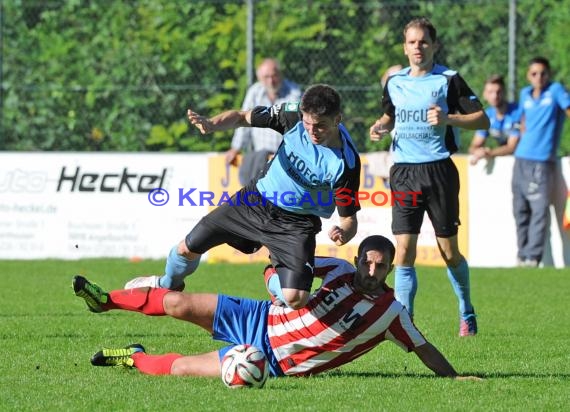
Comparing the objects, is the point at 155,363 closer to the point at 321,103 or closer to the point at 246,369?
the point at 246,369

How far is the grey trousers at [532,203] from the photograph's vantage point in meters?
15.4

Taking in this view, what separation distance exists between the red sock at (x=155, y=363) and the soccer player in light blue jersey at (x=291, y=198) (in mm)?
544

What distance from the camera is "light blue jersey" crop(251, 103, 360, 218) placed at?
820 cm

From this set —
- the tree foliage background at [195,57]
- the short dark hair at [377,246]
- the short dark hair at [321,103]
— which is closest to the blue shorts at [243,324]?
the short dark hair at [377,246]

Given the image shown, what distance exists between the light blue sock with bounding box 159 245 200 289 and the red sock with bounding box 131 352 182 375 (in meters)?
1.02

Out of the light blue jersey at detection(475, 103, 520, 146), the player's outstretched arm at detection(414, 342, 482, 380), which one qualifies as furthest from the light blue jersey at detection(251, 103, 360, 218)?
the light blue jersey at detection(475, 103, 520, 146)

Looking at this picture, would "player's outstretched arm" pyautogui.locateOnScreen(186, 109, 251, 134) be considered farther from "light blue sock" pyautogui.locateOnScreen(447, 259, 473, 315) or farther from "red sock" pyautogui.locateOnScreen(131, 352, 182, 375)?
"light blue sock" pyautogui.locateOnScreen(447, 259, 473, 315)

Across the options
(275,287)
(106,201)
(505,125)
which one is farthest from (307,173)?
(106,201)

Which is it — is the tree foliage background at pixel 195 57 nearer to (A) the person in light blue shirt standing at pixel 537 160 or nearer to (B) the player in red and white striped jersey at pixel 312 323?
(A) the person in light blue shirt standing at pixel 537 160

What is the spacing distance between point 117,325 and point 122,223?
20.5ft

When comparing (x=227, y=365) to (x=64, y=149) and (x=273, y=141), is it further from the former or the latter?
(x=64, y=149)

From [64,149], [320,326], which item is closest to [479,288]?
[320,326]

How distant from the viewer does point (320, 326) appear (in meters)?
7.50

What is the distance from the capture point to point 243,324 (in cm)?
771
